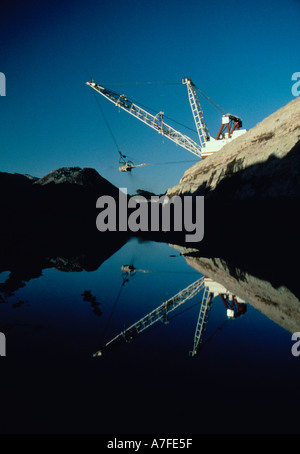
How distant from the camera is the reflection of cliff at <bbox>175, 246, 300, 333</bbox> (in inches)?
199

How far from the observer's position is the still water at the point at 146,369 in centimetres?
261

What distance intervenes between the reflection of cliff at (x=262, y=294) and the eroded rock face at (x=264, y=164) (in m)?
11.0

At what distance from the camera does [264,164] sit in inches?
915

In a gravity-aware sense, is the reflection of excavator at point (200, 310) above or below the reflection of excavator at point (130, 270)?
below

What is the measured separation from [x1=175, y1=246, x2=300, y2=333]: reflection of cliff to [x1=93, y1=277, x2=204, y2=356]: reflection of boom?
1065mm

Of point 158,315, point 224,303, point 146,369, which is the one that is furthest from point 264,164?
point 146,369

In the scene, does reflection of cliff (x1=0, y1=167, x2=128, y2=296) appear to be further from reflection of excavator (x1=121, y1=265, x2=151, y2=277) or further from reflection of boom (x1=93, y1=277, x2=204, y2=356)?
reflection of boom (x1=93, y1=277, x2=204, y2=356)

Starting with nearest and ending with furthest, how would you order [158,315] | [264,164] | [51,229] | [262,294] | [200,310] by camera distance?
[158,315] < [200,310] < [262,294] < [264,164] < [51,229]

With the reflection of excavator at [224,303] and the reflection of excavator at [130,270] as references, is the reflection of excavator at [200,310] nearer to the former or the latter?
the reflection of excavator at [224,303]

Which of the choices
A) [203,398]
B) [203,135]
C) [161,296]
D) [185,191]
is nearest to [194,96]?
[203,135]

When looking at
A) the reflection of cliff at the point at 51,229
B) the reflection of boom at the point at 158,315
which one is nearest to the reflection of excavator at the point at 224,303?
the reflection of boom at the point at 158,315

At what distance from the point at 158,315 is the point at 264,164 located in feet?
71.9

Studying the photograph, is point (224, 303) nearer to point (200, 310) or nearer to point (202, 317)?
point (200, 310)

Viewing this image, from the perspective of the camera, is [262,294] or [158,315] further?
[262,294]
